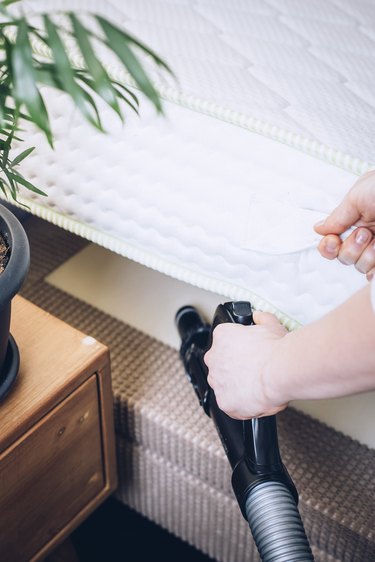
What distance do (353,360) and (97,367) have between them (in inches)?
11.8

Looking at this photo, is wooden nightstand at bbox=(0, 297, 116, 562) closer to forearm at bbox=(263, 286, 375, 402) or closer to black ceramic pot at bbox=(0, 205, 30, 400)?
black ceramic pot at bbox=(0, 205, 30, 400)

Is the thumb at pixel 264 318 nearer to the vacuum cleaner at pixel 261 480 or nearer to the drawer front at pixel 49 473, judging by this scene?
the vacuum cleaner at pixel 261 480

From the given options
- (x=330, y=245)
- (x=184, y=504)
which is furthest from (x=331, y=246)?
(x=184, y=504)

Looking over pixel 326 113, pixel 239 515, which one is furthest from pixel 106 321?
pixel 326 113

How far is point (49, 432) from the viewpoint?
645 millimetres

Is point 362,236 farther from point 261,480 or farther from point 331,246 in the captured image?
point 261,480

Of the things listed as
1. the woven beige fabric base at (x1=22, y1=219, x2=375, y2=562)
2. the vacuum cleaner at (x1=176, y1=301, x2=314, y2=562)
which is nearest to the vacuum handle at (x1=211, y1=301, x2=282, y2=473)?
the vacuum cleaner at (x1=176, y1=301, x2=314, y2=562)

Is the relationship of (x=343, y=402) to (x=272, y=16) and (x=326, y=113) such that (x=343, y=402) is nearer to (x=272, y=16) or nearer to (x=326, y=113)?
(x=326, y=113)

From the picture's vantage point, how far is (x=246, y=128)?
2.15ft

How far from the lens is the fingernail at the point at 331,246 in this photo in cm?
63

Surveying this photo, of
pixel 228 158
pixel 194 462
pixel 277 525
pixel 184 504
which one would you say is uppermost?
pixel 228 158

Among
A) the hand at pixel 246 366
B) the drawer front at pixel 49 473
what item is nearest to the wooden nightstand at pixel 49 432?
the drawer front at pixel 49 473

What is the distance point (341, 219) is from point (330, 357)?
0.57 feet

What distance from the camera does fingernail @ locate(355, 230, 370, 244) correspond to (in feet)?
2.05
